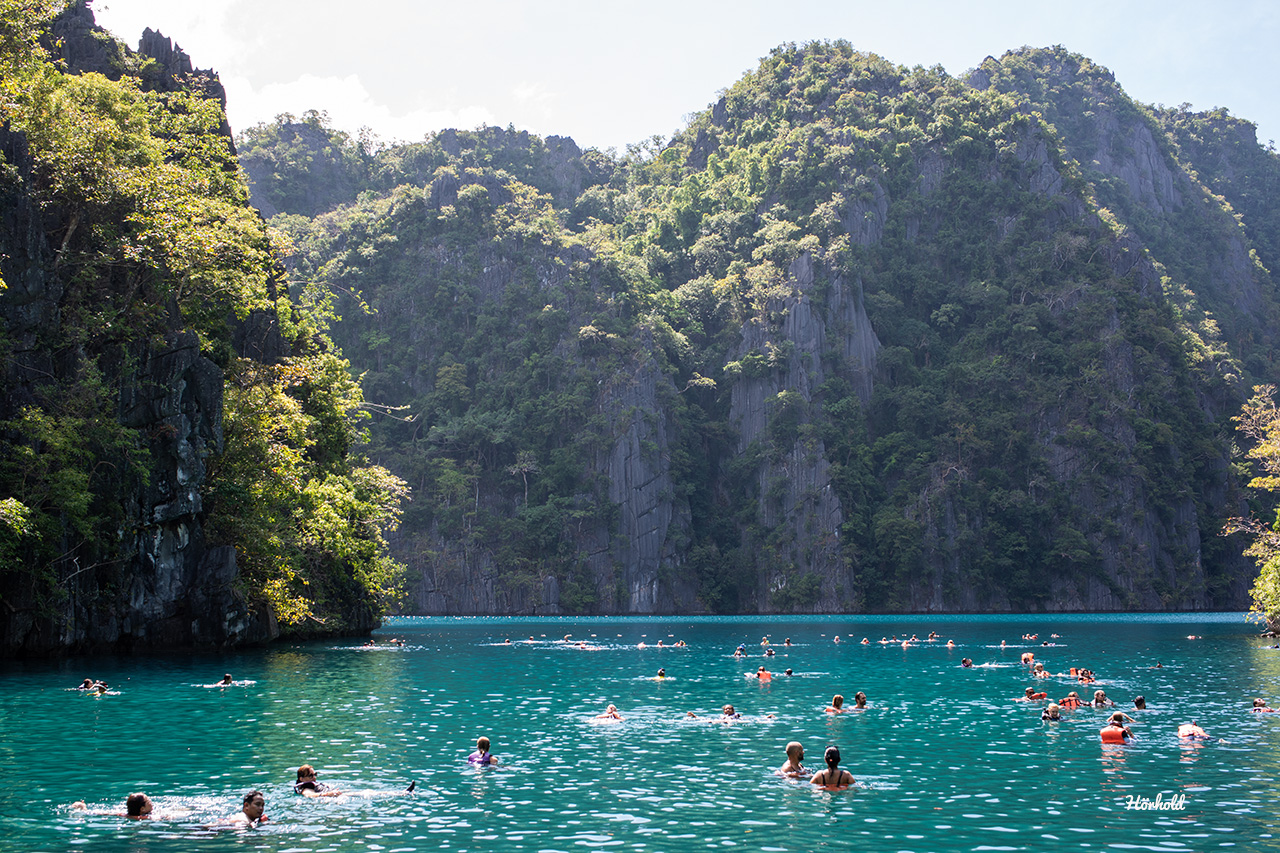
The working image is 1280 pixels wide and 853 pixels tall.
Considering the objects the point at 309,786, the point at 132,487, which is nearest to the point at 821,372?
the point at 132,487

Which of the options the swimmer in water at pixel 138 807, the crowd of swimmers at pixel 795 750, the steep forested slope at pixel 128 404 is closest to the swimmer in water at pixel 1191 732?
the crowd of swimmers at pixel 795 750

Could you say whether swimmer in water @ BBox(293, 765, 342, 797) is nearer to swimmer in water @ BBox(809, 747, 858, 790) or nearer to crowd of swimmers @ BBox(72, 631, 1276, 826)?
crowd of swimmers @ BBox(72, 631, 1276, 826)

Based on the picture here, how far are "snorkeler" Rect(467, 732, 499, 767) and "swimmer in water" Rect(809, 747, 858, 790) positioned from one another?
23.5 ft

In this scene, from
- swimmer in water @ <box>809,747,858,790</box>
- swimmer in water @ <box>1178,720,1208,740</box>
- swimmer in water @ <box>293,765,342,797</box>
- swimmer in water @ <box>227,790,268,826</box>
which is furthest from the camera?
swimmer in water @ <box>1178,720,1208,740</box>

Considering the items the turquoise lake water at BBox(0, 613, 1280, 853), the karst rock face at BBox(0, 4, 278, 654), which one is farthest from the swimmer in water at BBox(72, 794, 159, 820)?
the karst rock face at BBox(0, 4, 278, 654)

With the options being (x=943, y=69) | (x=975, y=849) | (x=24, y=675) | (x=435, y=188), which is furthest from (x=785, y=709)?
(x=943, y=69)

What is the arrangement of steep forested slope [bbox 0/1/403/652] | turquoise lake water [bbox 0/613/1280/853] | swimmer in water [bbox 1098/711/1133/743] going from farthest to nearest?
steep forested slope [bbox 0/1/403/652] < swimmer in water [bbox 1098/711/1133/743] < turquoise lake water [bbox 0/613/1280/853]

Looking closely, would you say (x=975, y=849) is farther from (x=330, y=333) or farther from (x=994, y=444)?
(x=330, y=333)

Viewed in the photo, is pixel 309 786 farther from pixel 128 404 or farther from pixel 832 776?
pixel 128 404

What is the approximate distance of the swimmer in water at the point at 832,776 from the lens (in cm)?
2181

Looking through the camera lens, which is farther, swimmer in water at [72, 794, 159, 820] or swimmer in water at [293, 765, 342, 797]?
swimmer in water at [293, 765, 342, 797]

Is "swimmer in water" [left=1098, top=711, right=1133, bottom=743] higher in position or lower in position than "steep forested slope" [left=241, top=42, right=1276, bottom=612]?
lower

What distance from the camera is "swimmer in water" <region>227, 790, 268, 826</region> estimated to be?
60.5 feet

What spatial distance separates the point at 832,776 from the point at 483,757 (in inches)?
303
